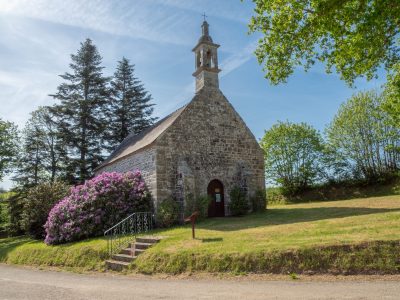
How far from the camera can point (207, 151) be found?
20781 millimetres

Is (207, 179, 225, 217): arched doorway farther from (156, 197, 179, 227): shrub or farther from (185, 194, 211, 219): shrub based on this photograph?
(156, 197, 179, 227): shrub

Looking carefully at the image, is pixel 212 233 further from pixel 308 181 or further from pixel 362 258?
pixel 308 181

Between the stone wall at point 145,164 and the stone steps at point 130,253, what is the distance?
4915 mm

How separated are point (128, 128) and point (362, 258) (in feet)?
109

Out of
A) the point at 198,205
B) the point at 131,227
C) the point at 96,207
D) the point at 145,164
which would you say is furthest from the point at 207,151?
the point at 96,207

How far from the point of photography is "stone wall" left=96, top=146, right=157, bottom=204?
1881 cm

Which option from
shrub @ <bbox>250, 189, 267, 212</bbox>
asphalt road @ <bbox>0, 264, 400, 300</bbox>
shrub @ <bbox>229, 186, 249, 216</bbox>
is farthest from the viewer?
shrub @ <bbox>250, 189, 267, 212</bbox>

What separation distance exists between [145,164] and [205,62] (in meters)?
7.86

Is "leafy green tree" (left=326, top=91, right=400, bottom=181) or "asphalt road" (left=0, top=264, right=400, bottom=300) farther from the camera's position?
"leafy green tree" (left=326, top=91, right=400, bottom=181)

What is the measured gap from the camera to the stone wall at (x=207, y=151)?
62.2 ft

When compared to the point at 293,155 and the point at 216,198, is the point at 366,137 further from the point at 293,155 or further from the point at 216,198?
the point at 216,198

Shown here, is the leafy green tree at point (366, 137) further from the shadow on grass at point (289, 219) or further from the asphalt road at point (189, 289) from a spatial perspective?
the asphalt road at point (189, 289)

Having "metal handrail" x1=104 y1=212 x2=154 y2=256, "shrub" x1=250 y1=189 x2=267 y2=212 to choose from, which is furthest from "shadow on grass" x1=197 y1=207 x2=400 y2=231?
"shrub" x1=250 y1=189 x2=267 y2=212

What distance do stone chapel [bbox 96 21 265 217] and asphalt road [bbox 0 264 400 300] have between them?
344 inches
